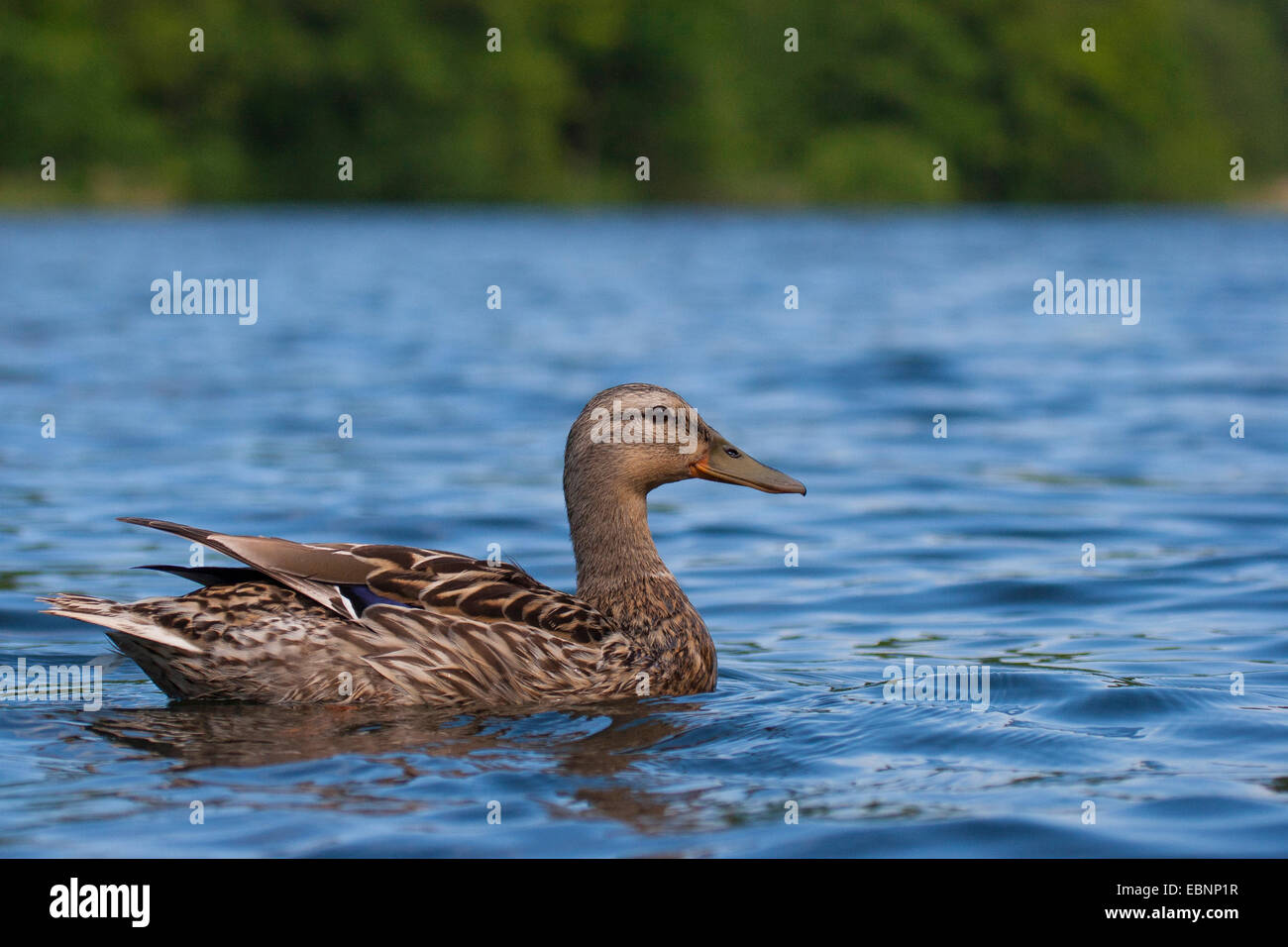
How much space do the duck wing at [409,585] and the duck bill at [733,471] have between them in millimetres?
762

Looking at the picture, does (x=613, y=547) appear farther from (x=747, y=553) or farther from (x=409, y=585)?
(x=747, y=553)

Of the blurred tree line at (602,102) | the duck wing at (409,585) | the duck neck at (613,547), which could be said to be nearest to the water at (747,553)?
the duck wing at (409,585)

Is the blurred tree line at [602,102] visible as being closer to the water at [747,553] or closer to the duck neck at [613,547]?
the water at [747,553]

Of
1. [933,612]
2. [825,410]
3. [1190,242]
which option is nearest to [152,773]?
[933,612]

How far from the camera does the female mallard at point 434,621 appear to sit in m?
6.53

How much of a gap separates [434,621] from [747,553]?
3.81 metres

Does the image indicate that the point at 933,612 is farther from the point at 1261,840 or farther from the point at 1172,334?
the point at 1172,334

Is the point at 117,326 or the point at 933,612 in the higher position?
the point at 117,326

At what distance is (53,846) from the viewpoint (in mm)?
5027

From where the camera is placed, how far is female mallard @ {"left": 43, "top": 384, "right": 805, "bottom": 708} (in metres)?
6.53

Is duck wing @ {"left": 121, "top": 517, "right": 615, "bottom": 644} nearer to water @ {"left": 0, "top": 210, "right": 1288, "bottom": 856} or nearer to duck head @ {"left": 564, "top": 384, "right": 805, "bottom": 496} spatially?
water @ {"left": 0, "top": 210, "right": 1288, "bottom": 856}

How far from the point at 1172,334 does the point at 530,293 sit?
36.7 feet

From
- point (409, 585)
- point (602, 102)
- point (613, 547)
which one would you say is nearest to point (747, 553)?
point (613, 547)

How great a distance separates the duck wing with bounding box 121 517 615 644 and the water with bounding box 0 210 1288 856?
39 cm
